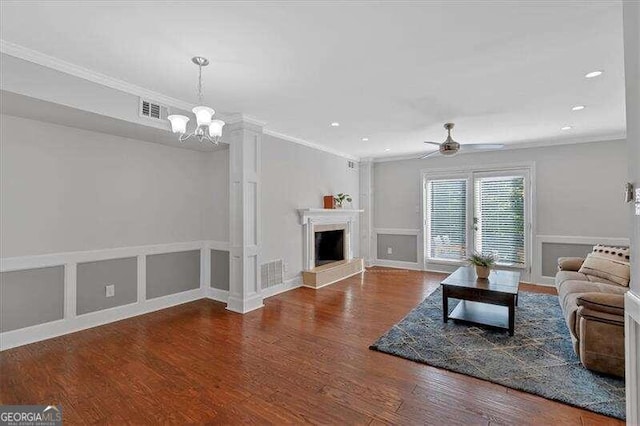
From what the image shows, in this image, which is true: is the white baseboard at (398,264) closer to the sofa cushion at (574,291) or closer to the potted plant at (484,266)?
the potted plant at (484,266)

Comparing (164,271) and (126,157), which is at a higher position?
(126,157)

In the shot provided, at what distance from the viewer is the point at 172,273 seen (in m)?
4.37

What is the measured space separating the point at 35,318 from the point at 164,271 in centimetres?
138

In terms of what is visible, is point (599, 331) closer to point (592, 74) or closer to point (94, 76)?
point (592, 74)

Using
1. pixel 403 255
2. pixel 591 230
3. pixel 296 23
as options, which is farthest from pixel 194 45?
pixel 591 230

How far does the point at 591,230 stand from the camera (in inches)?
203

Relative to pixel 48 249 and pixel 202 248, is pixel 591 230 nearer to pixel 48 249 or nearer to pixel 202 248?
pixel 202 248

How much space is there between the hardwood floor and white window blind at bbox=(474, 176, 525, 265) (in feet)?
11.0

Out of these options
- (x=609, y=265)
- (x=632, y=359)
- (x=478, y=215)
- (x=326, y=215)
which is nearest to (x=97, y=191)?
(x=326, y=215)

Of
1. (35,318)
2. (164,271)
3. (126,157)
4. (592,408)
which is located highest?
(126,157)

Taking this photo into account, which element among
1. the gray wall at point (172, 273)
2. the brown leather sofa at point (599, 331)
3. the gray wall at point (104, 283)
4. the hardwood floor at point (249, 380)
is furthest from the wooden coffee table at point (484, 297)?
the gray wall at point (104, 283)

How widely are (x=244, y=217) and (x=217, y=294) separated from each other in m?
1.38

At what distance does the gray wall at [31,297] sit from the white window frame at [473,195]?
6.08m

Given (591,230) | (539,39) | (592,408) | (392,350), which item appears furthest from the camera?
(591,230)
